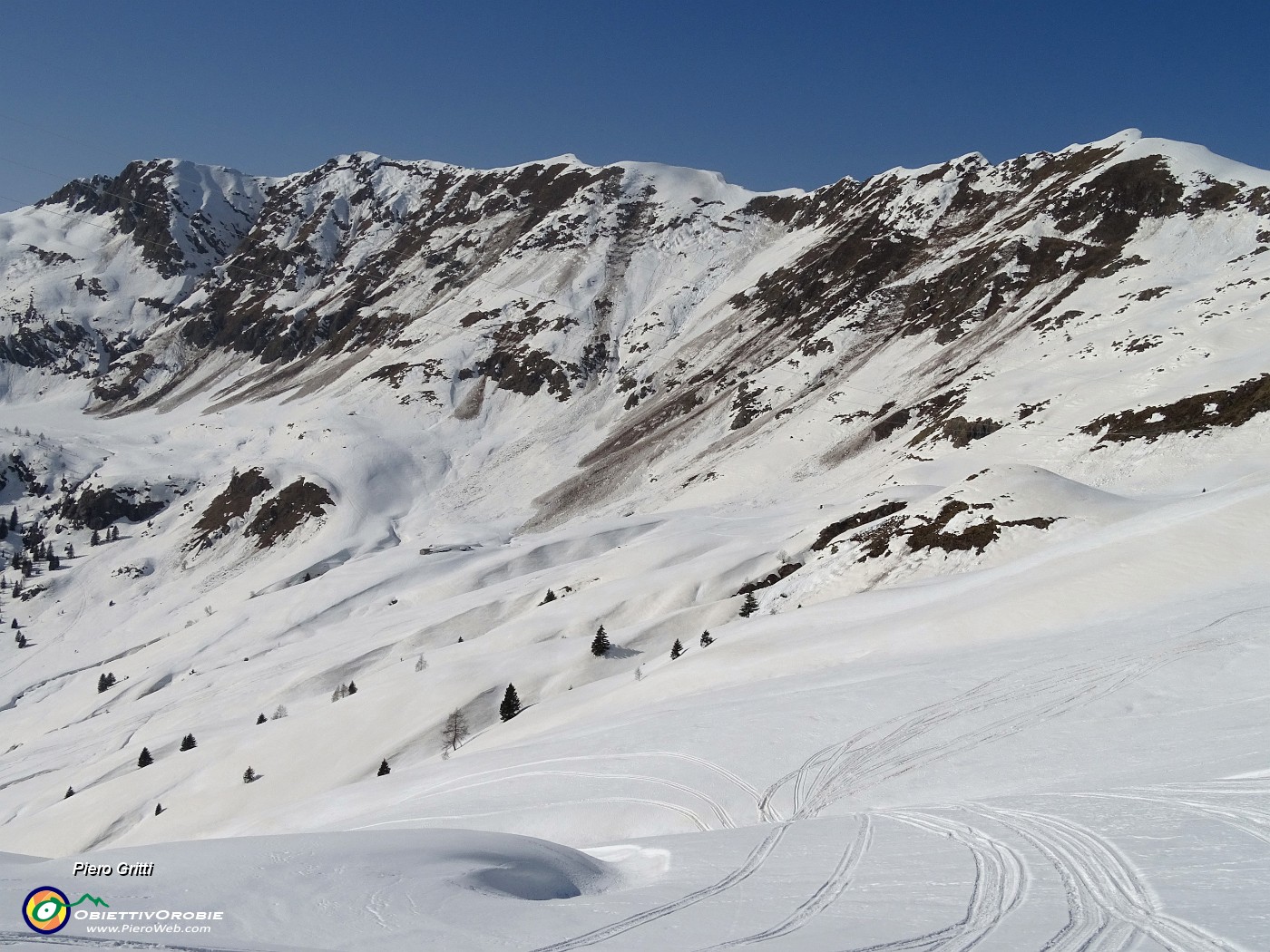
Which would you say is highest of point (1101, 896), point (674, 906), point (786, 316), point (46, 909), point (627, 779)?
point (786, 316)

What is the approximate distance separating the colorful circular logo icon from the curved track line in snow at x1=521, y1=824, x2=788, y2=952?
5130 mm

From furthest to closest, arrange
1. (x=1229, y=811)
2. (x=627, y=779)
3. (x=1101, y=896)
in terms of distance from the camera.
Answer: (x=627, y=779)
(x=1229, y=811)
(x=1101, y=896)

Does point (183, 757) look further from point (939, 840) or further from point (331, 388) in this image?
point (331, 388)

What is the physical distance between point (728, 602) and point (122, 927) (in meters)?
37.7

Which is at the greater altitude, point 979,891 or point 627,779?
point 979,891

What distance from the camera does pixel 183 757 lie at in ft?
129

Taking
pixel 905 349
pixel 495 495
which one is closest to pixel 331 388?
pixel 495 495

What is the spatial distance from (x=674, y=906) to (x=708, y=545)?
48715 millimetres

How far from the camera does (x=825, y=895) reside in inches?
400

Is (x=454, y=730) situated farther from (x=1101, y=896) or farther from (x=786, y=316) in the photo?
(x=786, y=316)

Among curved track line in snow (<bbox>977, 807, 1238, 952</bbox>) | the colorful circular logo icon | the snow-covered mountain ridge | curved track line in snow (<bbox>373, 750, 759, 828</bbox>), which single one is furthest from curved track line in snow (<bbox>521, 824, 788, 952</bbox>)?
the colorful circular logo icon

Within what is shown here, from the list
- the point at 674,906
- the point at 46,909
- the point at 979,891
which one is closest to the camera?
the point at 46,909

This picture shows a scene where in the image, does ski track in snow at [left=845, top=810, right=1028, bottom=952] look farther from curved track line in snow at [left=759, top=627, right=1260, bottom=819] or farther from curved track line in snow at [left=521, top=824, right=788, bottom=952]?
curved track line in snow at [left=759, top=627, right=1260, bottom=819]

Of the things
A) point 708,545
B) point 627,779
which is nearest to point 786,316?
point 708,545
